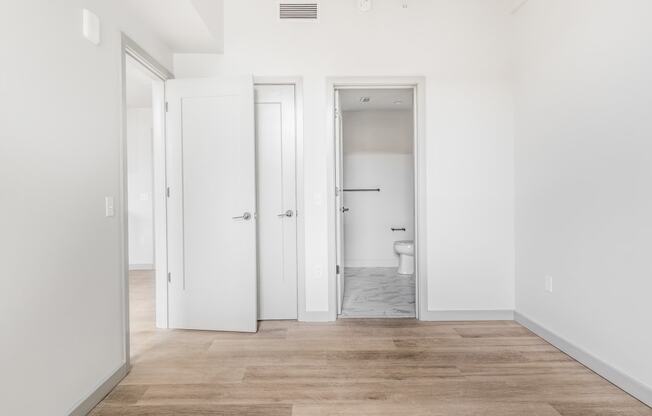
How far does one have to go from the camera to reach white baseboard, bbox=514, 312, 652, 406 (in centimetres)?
188

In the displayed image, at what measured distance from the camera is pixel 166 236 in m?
2.99

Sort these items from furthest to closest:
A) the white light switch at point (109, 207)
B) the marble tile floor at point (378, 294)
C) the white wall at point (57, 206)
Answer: the marble tile floor at point (378, 294) < the white light switch at point (109, 207) < the white wall at point (57, 206)

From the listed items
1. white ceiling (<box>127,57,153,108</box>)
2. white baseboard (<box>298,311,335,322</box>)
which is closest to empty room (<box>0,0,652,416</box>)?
white baseboard (<box>298,311,335,322</box>)

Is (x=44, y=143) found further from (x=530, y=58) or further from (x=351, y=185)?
(x=351, y=185)

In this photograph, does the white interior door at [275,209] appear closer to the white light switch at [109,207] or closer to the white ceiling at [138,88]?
the white light switch at [109,207]

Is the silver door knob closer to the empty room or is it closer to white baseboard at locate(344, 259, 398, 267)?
the empty room

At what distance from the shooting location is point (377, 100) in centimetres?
488

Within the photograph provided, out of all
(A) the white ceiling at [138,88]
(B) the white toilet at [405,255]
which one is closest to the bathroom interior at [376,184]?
(B) the white toilet at [405,255]

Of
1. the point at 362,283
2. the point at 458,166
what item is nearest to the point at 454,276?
the point at 458,166

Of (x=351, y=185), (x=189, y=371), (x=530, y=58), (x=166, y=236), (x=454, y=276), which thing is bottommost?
(x=189, y=371)

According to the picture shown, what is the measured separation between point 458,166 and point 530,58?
1.01 meters

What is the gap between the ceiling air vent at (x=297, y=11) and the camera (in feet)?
10.0

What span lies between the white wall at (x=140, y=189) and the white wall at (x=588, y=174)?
5094 millimetres

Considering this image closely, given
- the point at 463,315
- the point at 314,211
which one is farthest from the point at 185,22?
the point at 463,315
